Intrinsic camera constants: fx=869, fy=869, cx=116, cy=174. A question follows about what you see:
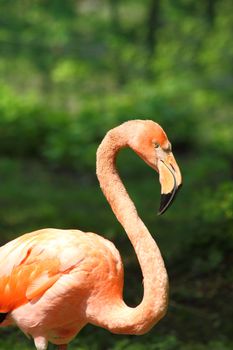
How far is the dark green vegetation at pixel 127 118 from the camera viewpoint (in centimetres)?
741

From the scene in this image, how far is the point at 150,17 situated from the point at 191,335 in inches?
442

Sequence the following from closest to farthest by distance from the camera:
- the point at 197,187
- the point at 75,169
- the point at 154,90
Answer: the point at 197,187
the point at 75,169
the point at 154,90

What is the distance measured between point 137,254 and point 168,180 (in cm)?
44

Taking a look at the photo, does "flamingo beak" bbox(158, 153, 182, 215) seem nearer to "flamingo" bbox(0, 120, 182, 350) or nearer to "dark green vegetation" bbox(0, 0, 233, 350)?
"flamingo" bbox(0, 120, 182, 350)

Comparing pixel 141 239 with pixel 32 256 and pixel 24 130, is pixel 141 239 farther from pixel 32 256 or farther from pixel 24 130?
pixel 24 130

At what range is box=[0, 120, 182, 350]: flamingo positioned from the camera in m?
4.55

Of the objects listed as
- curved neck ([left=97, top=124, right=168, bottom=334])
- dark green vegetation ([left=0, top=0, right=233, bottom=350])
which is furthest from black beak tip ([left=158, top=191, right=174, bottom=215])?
dark green vegetation ([left=0, top=0, right=233, bottom=350])

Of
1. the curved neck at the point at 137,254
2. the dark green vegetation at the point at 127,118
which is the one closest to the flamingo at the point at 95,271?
the curved neck at the point at 137,254

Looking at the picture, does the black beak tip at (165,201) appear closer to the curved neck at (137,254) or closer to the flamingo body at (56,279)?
the curved neck at (137,254)

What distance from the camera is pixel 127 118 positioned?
44.7 ft

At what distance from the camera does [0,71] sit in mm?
16188

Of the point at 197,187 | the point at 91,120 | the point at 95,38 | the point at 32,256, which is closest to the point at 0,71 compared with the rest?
the point at 95,38

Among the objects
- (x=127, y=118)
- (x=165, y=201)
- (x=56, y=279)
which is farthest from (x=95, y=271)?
(x=127, y=118)

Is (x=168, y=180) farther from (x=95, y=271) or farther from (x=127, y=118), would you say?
(x=127, y=118)
